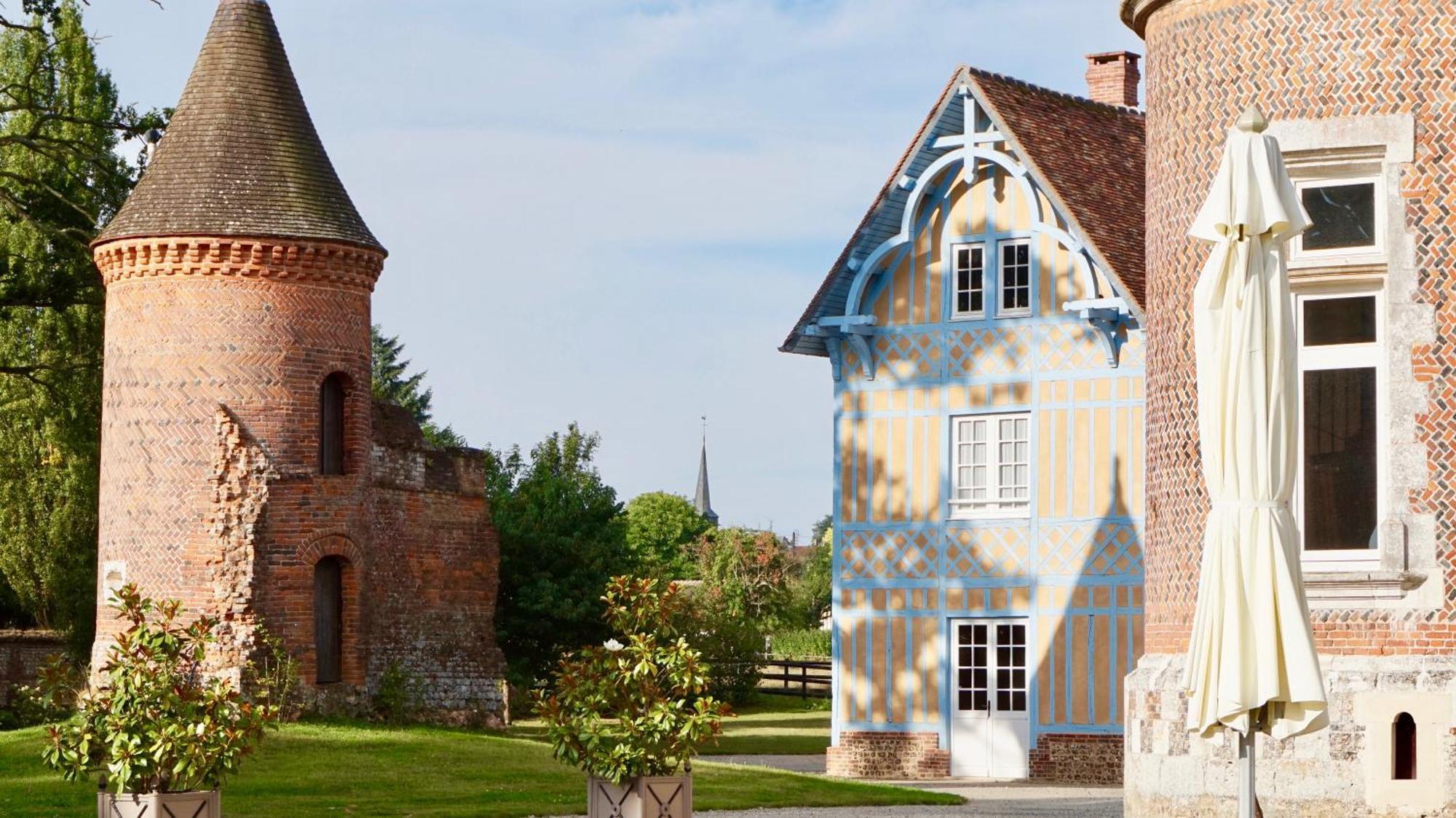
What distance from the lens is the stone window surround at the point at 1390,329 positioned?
609 inches

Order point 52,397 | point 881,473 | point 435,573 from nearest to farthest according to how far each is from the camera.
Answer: point 881,473 → point 435,573 → point 52,397

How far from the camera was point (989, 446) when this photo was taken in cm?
2617

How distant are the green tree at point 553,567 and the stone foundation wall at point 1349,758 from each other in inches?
922

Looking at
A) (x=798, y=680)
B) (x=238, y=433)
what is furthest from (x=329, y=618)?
(x=798, y=680)

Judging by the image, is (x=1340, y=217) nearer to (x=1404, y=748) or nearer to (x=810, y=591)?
(x=1404, y=748)

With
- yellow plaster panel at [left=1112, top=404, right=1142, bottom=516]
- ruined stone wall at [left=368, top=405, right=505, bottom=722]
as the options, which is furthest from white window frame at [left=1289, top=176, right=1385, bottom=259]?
ruined stone wall at [left=368, top=405, right=505, bottom=722]

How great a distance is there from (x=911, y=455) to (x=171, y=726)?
1454 cm

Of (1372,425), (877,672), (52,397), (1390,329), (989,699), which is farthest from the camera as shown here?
(52,397)

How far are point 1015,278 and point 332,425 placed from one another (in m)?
9.80

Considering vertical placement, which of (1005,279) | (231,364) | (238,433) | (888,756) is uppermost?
(1005,279)

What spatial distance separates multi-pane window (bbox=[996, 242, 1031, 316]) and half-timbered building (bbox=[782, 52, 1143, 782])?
0.10ft

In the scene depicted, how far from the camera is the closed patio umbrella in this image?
11.7 m

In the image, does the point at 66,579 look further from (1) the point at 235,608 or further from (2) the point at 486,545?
(1) the point at 235,608

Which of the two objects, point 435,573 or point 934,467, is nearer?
point 934,467
